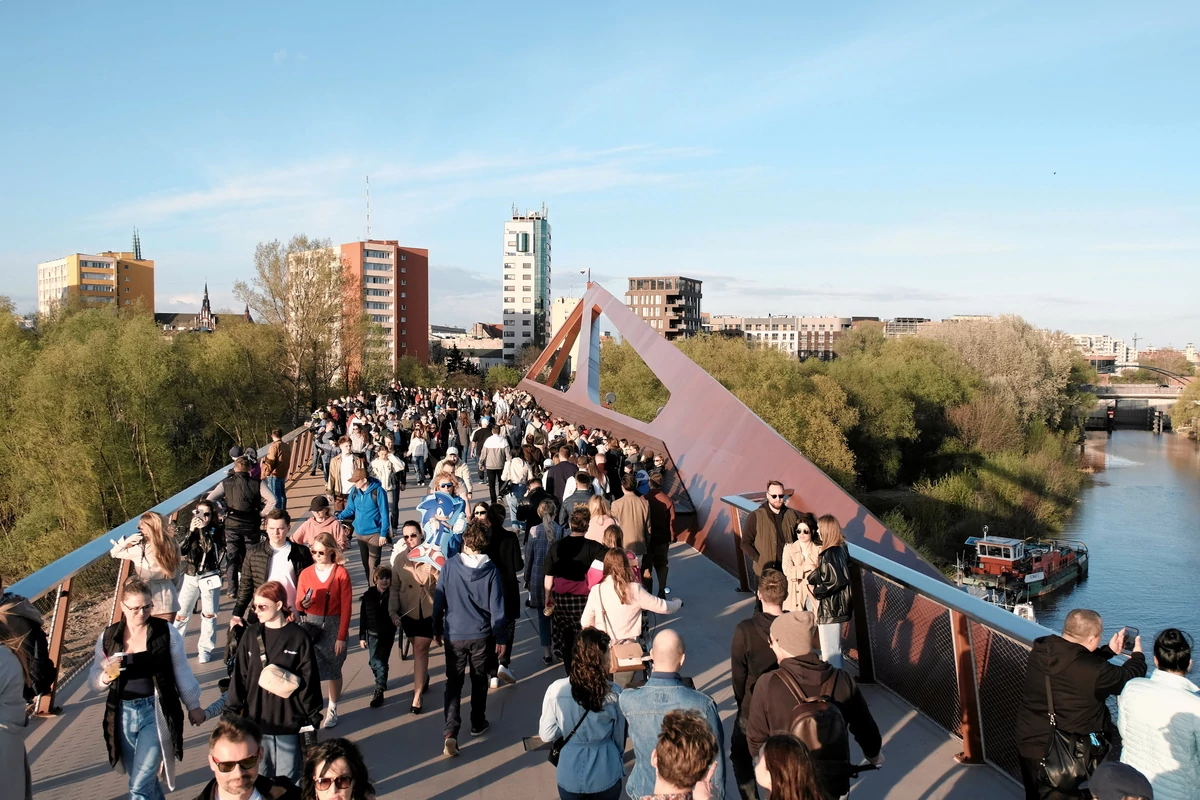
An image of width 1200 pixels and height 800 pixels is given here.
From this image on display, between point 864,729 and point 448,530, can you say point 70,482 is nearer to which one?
point 448,530

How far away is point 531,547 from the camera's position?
6191 millimetres

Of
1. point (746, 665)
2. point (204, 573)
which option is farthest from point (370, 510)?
point (746, 665)

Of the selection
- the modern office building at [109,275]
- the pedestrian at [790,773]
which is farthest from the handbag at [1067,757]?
the modern office building at [109,275]

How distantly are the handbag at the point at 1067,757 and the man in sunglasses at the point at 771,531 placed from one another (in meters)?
2.40

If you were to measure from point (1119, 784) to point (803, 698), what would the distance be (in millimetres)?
937

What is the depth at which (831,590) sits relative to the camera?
15.0ft

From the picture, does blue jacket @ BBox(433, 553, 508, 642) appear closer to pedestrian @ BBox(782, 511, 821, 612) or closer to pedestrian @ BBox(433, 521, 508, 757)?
pedestrian @ BBox(433, 521, 508, 757)

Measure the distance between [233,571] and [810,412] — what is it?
32.5 meters

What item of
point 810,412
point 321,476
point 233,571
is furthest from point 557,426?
point 810,412

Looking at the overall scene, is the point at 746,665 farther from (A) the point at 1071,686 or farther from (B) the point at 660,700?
(A) the point at 1071,686

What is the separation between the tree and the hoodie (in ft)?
128

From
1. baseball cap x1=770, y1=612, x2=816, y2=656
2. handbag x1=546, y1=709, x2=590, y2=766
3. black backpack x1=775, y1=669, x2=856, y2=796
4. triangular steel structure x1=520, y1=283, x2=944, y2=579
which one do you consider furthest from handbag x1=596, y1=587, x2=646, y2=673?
triangular steel structure x1=520, y1=283, x2=944, y2=579

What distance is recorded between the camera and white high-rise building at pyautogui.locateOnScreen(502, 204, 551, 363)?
128 meters

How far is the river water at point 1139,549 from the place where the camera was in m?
25.2
